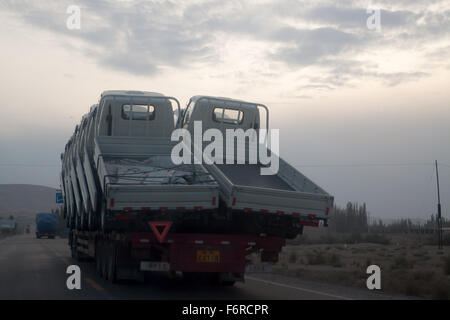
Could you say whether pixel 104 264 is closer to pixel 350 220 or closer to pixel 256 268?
pixel 256 268

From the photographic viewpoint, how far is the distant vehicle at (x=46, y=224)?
216 ft

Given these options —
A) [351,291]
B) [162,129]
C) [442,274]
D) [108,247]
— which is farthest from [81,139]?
[442,274]

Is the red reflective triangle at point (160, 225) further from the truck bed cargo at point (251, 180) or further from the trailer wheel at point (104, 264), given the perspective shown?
the trailer wheel at point (104, 264)

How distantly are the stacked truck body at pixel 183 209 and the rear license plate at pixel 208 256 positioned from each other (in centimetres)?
2

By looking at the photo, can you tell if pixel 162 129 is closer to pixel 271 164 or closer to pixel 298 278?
pixel 271 164

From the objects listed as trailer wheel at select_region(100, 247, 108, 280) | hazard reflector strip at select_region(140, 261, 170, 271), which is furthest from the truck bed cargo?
trailer wheel at select_region(100, 247, 108, 280)

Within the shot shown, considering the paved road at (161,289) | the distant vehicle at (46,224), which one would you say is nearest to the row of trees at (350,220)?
the distant vehicle at (46,224)

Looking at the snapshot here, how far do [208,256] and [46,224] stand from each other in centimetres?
5793

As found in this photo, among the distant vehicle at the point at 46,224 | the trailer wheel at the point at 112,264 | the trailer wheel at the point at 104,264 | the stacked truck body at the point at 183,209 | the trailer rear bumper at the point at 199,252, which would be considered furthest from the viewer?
the distant vehicle at the point at 46,224

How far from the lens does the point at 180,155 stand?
13.8 metres

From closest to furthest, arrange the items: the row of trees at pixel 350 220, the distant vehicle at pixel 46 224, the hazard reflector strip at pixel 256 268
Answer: the hazard reflector strip at pixel 256 268 < the distant vehicle at pixel 46 224 < the row of trees at pixel 350 220

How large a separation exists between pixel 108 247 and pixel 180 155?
9.10 feet
